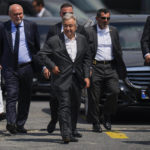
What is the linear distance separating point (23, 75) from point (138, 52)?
266cm

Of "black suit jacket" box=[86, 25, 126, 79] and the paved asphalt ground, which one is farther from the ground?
"black suit jacket" box=[86, 25, 126, 79]

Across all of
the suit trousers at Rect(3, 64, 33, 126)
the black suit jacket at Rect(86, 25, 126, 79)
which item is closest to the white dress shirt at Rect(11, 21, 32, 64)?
the suit trousers at Rect(3, 64, 33, 126)

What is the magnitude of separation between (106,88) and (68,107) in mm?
1725

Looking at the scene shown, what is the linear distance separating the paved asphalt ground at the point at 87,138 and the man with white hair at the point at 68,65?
30 centimetres

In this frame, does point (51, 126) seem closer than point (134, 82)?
Yes

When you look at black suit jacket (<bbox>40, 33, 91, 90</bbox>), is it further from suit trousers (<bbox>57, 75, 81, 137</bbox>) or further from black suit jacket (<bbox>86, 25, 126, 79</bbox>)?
black suit jacket (<bbox>86, 25, 126, 79</bbox>)

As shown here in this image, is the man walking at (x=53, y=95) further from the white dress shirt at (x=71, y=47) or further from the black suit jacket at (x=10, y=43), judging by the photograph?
the white dress shirt at (x=71, y=47)

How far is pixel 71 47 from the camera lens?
926 cm

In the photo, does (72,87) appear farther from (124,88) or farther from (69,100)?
(124,88)

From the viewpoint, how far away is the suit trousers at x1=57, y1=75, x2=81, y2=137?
888 cm

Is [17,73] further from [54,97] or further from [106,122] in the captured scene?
[106,122]

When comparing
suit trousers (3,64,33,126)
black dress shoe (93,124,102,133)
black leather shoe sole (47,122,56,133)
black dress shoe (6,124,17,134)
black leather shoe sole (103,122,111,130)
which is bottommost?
black leather shoe sole (103,122,111,130)

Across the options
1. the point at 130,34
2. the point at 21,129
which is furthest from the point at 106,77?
the point at 130,34

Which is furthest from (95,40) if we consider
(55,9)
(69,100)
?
(55,9)
